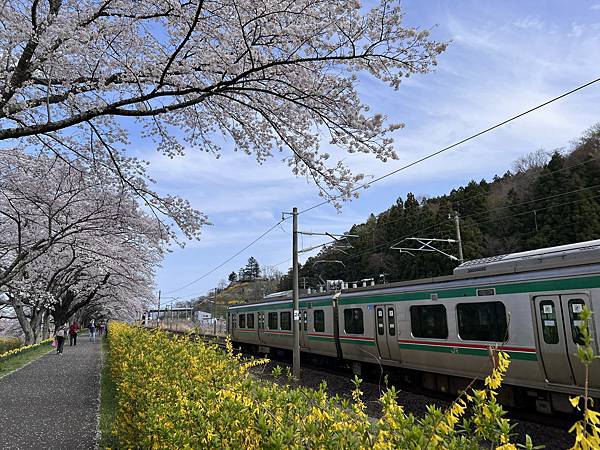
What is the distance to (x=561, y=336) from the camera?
6.44 m

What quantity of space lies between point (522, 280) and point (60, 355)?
61.6 ft

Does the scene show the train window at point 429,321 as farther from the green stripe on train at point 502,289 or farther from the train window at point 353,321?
the train window at point 353,321

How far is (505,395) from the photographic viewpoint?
7879 mm

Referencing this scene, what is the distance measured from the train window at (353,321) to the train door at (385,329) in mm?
759

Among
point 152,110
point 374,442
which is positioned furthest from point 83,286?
point 374,442

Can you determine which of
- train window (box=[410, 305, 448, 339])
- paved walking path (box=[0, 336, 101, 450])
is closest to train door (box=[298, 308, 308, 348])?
train window (box=[410, 305, 448, 339])

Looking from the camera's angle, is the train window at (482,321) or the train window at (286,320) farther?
the train window at (286,320)

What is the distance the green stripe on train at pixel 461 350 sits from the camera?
22.7 ft

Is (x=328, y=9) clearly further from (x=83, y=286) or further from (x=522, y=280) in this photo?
(x=83, y=286)

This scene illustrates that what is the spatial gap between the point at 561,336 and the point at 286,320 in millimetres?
10673

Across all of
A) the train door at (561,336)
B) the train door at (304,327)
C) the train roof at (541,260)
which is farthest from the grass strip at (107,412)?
the train roof at (541,260)

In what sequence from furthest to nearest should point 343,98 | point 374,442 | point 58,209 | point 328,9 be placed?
point 58,209 → point 343,98 → point 328,9 → point 374,442

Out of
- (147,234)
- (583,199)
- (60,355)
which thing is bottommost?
(60,355)

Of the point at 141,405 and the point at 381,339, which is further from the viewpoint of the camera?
the point at 381,339
